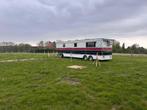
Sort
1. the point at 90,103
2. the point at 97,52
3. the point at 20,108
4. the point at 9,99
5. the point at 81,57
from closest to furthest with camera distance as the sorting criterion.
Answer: the point at 20,108, the point at 90,103, the point at 9,99, the point at 97,52, the point at 81,57

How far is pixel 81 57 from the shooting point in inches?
1073

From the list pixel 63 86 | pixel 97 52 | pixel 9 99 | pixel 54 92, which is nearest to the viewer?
pixel 9 99

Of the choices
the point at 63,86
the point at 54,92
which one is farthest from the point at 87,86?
the point at 54,92

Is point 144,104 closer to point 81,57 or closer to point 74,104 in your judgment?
point 74,104

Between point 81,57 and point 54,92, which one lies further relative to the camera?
point 81,57

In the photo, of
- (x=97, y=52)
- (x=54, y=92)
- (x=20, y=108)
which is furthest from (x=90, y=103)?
(x=97, y=52)

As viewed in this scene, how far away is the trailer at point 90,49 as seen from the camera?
2433cm

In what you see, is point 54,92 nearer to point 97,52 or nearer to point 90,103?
point 90,103

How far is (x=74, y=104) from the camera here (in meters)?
6.91

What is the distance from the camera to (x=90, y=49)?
84.0 feet

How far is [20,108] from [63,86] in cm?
283

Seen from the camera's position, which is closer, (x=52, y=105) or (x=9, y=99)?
(x=52, y=105)

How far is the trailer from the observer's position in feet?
79.8

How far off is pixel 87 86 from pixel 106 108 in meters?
2.64
